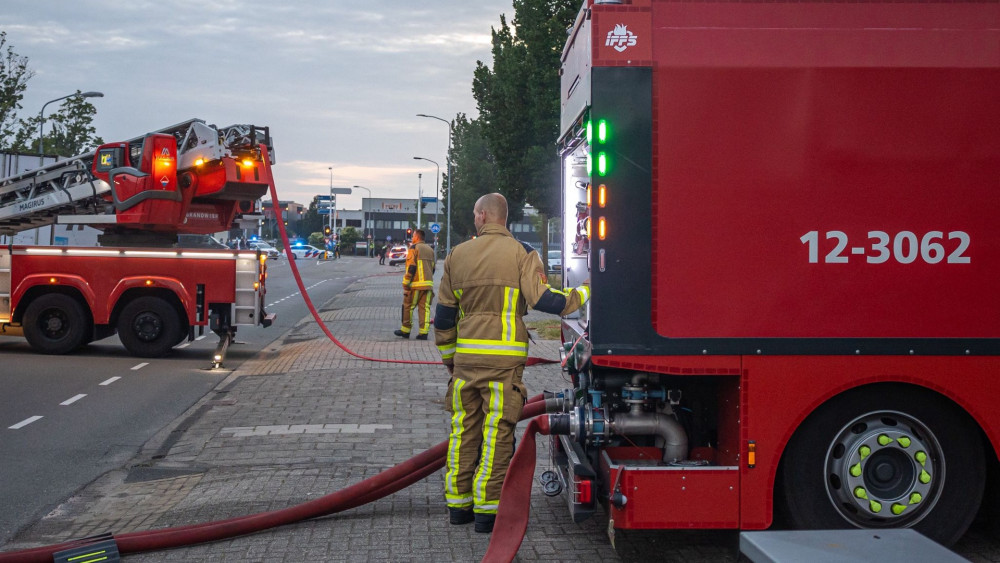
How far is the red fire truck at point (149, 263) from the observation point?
13.8 metres

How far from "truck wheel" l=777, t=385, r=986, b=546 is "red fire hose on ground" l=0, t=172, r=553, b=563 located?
1.31 meters

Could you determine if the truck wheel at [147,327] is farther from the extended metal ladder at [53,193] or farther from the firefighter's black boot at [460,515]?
the firefighter's black boot at [460,515]

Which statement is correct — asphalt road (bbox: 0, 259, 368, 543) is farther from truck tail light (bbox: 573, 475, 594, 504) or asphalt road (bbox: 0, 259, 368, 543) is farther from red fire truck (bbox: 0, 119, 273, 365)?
truck tail light (bbox: 573, 475, 594, 504)

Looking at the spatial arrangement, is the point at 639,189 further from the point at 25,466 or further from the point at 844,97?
the point at 25,466

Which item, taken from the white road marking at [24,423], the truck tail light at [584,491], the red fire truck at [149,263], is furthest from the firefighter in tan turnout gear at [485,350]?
the red fire truck at [149,263]

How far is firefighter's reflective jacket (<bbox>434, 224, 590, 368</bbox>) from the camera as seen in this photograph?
550cm

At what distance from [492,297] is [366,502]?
1.44 metres

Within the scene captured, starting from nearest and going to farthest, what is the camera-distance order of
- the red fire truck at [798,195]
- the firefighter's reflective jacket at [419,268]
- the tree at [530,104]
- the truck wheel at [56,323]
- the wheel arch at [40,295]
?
the red fire truck at [798,195] → the truck wheel at [56,323] → the wheel arch at [40,295] → the firefighter's reflective jacket at [419,268] → the tree at [530,104]

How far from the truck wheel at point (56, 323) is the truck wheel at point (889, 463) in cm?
1192

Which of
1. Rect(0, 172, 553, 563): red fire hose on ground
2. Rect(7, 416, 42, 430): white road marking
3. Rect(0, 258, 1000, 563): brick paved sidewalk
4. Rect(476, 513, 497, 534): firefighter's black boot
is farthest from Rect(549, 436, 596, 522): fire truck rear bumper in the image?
Rect(7, 416, 42, 430): white road marking

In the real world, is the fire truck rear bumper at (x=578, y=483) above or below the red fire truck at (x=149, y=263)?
below

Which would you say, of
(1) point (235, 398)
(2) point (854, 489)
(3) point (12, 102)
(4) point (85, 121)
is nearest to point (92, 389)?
(1) point (235, 398)

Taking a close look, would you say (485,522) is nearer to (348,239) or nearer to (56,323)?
(56,323)

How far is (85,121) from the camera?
151 ft
